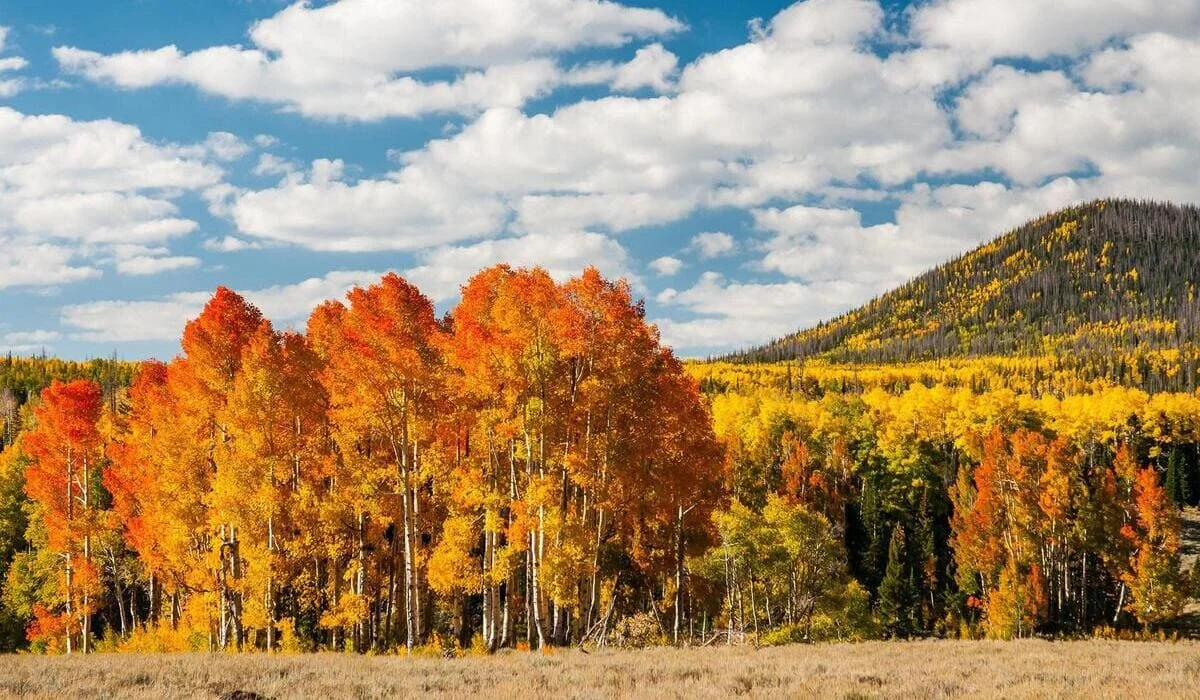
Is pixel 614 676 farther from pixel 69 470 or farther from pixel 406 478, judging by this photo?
pixel 69 470

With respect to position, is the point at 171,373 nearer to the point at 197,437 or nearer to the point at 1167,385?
the point at 197,437

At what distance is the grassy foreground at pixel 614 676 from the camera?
48.6 feet

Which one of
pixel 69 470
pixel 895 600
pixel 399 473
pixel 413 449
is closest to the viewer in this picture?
pixel 399 473

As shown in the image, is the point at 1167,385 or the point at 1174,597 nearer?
the point at 1174,597

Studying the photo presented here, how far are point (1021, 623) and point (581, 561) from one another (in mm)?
43817

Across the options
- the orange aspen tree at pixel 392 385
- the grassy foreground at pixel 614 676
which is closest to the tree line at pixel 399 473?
the orange aspen tree at pixel 392 385

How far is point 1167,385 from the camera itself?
181875mm

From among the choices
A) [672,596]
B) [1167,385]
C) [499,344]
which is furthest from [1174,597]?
[1167,385]

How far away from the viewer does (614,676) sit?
1680 centimetres

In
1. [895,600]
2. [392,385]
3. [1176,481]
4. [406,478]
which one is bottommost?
[895,600]

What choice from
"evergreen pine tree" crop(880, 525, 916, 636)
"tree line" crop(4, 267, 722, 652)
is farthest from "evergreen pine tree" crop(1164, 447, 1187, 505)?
"tree line" crop(4, 267, 722, 652)

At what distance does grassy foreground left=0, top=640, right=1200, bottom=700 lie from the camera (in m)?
14.8

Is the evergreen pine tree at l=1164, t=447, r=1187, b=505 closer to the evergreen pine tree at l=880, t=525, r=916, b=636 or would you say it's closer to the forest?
the evergreen pine tree at l=880, t=525, r=916, b=636

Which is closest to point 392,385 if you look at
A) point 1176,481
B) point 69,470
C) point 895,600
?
point 69,470
